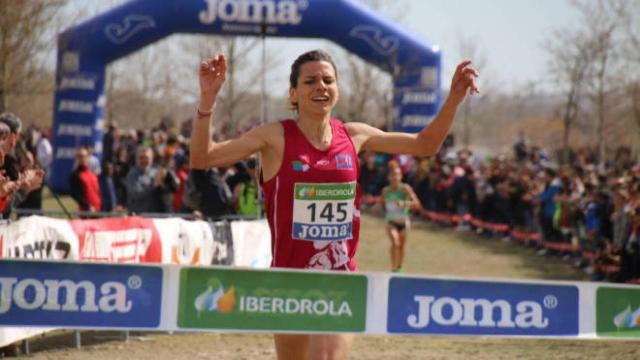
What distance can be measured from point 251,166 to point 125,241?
199 inches

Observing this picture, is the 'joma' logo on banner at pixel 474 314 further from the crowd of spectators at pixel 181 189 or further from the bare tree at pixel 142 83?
the bare tree at pixel 142 83

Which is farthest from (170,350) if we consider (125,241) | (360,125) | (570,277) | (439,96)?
(439,96)

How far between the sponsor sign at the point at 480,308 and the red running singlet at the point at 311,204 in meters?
0.60

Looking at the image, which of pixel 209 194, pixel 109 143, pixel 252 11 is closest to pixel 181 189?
pixel 209 194

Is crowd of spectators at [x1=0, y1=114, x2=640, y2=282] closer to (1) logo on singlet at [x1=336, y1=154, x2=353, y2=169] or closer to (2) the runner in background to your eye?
(2) the runner in background

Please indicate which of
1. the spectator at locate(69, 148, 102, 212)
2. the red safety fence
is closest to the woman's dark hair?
the red safety fence

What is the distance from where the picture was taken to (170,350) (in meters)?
10.1

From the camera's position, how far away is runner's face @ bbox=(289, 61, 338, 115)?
5199mm

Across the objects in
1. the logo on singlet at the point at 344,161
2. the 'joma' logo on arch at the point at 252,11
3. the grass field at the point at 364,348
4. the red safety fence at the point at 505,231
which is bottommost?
the grass field at the point at 364,348

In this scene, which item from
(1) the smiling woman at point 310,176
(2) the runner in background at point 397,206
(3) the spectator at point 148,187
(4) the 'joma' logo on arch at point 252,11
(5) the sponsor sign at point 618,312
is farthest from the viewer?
(4) the 'joma' logo on arch at point 252,11

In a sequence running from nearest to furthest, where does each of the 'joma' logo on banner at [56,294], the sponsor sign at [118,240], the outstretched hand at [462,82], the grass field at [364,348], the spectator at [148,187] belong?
1. the 'joma' logo on banner at [56,294]
2. the outstretched hand at [462,82]
3. the grass field at [364,348]
4. the sponsor sign at [118,240]
5. the spectator at [148,187]

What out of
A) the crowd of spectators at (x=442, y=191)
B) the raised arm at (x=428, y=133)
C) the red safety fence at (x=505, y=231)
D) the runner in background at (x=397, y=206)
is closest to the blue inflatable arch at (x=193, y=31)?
the crowd of spectators at (x=442, y=191)

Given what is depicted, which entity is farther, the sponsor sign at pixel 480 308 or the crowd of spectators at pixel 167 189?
the crowd of spectators at pixel 167 189

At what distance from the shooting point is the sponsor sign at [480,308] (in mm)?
4715
